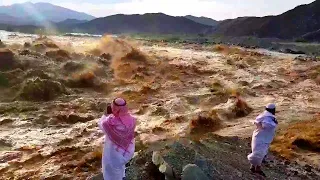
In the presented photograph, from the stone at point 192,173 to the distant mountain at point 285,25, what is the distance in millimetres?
57130

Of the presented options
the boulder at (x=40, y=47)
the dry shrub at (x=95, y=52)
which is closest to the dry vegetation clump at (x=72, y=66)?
the boulder at (x=40, y=47)

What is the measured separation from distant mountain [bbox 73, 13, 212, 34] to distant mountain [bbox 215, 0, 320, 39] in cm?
2265

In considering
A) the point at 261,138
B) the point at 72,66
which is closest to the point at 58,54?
the point at 72,66

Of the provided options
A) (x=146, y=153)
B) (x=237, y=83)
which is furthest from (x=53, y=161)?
(x=237, y=83)

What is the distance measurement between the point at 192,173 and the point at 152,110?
7002 mm

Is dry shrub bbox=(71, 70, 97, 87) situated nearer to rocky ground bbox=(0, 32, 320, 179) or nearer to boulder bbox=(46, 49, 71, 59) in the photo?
rocky ground bbox=(0, 32, 320, 179)

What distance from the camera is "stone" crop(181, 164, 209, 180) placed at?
18.1ft

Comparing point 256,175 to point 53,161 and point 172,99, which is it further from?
point 172,99

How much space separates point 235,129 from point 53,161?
4487 millimetres

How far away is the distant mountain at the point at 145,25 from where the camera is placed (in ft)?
319

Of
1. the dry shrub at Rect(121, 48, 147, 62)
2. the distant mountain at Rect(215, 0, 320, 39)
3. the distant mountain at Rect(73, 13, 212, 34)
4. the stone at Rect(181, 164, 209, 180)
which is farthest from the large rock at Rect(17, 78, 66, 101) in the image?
the distant mountain at Rect(73, 13, 212, 34)

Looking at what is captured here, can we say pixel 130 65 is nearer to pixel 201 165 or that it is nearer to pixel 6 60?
pixel 6 60

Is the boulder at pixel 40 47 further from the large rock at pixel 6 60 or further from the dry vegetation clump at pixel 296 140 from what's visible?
the dry vegetation clump at pixel 296 140

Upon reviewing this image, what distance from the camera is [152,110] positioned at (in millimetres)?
12516
